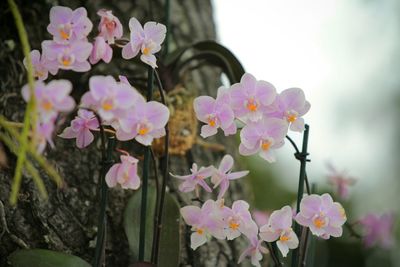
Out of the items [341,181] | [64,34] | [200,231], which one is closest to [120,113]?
[64,34]

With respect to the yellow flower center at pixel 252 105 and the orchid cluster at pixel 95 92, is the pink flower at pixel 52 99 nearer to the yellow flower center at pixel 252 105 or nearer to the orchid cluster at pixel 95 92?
the orchid cluster at pixel 95 92

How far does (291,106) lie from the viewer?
796 millimetres

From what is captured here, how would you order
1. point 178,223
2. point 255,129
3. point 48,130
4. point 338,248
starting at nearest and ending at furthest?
point 48,130 → point 255,129 → point 178,223 → point 338,248

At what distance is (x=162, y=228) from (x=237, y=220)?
16cm

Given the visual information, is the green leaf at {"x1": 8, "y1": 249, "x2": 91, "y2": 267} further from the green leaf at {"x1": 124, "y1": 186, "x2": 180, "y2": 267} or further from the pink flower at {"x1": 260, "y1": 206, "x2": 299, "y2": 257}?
the pink flower at {"x1": 260, "y1": 206, "x2": 299, "y2": 257}

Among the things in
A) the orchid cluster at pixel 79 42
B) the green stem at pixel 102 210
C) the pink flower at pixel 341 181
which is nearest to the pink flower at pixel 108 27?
the orchid cluster at pixel 79 42

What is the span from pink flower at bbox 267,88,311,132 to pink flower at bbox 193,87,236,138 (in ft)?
0.16

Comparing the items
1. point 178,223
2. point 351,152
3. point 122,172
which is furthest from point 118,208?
point 351,152

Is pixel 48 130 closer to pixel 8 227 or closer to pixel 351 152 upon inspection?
pixel 8 227

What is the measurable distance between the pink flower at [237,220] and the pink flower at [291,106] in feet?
0.34

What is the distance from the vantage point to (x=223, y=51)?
1.14 meters

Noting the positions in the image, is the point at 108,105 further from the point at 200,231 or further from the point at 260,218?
the point at 260,218

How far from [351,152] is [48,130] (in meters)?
2.80

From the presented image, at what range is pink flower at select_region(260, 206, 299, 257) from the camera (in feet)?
2.62
